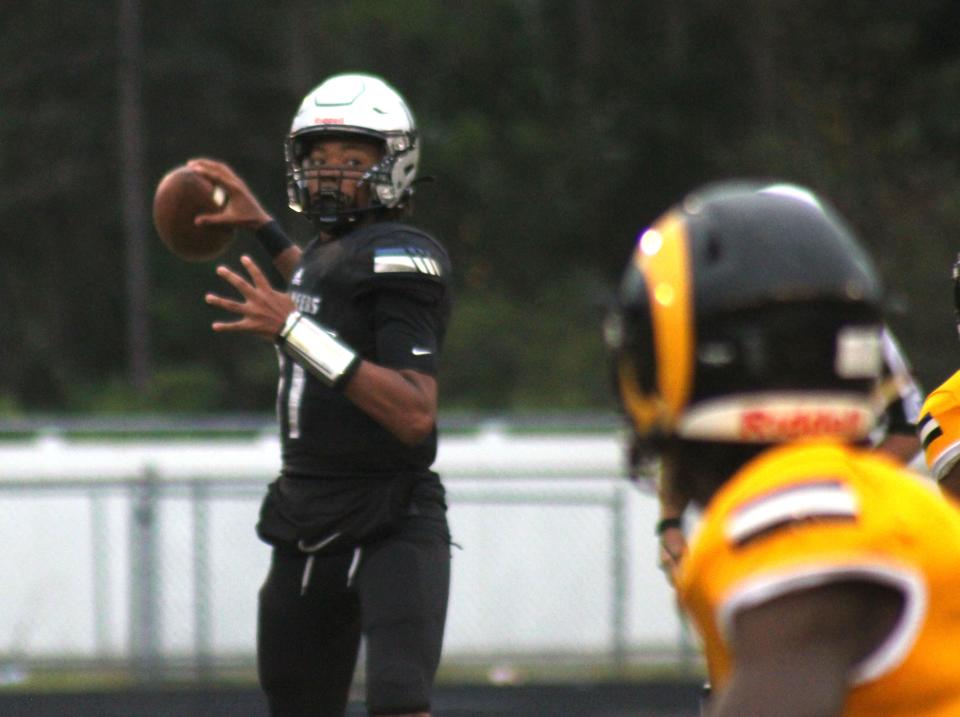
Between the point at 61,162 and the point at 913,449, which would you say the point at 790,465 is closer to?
the point at 913,449

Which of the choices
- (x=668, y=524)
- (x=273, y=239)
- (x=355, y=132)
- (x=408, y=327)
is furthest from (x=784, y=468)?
(x=273, y=239)

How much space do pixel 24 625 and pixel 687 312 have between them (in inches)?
345

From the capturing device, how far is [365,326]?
14.5 ft

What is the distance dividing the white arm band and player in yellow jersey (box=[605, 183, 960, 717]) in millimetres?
2111

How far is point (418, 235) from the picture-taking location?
445 centimetres

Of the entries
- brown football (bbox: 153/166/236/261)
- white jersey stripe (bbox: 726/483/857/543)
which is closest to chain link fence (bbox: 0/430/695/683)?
brown football (bbox: 153/166/236/261)

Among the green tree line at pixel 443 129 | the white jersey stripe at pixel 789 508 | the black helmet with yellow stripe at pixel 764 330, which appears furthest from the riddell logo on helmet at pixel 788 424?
the green tree line at pixel 443 129

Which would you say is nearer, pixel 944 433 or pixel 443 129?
pixel 944 433

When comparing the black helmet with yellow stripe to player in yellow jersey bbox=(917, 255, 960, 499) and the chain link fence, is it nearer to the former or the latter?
player in yellow jersey bbox=(917, 255, 960, 499)

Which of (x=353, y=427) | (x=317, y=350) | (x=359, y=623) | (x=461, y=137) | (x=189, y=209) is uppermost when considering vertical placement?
(x=461, y=137)

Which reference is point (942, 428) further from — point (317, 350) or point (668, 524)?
point (317, 350)

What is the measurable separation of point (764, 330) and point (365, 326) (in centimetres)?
255

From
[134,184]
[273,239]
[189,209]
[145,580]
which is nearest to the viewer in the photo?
[273,239]

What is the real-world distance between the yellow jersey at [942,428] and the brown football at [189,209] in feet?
6.35
